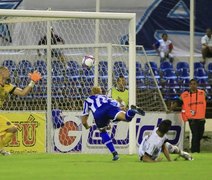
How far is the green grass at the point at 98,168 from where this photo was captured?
15750 millimetres

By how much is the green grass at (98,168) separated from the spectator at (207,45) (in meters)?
9.88

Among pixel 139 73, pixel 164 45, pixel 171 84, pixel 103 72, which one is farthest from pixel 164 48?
pixel 103 72

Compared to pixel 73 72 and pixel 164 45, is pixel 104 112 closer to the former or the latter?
pixel 73 72

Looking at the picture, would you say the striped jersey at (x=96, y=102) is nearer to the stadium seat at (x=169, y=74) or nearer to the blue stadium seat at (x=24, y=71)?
the blue stadium seat at (x=24, y=71)

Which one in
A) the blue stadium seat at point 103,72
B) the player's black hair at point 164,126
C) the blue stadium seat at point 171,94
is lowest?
the player's black hair at point 164,126

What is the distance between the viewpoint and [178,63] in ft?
104

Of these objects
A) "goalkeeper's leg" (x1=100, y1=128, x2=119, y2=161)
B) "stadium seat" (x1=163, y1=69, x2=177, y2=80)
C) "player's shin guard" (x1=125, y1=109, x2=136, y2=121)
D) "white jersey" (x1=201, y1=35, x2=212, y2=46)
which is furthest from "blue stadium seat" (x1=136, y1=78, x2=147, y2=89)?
"player's shin guard" (x1=125, y1=109, x2=136, y2=121)

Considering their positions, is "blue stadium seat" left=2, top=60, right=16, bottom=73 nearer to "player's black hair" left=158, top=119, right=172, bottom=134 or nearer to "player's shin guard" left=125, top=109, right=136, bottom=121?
"player's shin guard" left=125, top=109, right=136, bottom=121

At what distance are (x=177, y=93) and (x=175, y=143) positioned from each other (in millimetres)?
3854

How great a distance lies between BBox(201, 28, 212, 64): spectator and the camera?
3159 cm

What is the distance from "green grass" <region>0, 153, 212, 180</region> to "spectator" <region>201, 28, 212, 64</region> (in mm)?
9878

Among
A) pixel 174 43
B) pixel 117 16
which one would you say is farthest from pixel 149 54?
pixel 117 16

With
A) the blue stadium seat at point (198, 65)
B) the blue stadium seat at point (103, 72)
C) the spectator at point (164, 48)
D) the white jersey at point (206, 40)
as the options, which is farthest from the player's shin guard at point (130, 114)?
the spectator at point (164, 48)

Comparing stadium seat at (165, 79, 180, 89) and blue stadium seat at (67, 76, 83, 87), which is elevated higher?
stadium seat at (165, 79, 180, 89)
